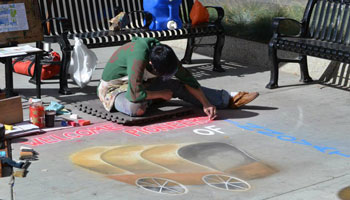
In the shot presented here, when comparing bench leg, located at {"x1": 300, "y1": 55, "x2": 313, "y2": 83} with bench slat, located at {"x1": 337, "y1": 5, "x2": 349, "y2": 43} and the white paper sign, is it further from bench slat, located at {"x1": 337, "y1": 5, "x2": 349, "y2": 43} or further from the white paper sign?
the white paper sign

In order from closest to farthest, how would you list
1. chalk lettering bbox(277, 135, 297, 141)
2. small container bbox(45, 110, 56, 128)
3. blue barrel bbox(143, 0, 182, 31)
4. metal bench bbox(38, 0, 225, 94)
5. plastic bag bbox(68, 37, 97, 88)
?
chalk lettering bbox(277, 135, 297, 141)
small container bbox(45, 110, 56, 128)
plastic bag bbox(68, 37, 97, 88)
metal bench bbox(38, 0, 225, 94)
blue barrel bbox(143, 0, 182, 31)

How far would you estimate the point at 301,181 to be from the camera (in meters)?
5.34

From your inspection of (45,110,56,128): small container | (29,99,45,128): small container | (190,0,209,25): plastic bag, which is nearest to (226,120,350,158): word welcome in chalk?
(45,110,56,128): small container

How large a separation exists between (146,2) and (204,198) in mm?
4809

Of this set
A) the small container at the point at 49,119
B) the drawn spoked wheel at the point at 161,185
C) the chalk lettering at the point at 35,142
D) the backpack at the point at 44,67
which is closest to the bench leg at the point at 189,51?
the backpack at the point at 44,67

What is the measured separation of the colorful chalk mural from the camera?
5.25 m

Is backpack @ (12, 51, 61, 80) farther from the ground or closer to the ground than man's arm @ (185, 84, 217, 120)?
farther from the ground

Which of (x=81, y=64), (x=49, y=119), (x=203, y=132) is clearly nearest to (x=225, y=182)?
(x=203, y=132)

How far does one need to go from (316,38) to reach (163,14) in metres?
2.05

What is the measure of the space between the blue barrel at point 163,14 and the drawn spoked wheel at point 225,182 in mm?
3968

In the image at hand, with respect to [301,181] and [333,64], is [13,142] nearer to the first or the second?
[301,181]

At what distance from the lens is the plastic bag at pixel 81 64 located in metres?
7.95

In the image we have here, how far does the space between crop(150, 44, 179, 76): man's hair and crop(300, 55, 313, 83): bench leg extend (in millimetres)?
2855

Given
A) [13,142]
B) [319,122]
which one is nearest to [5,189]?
[13,142]
